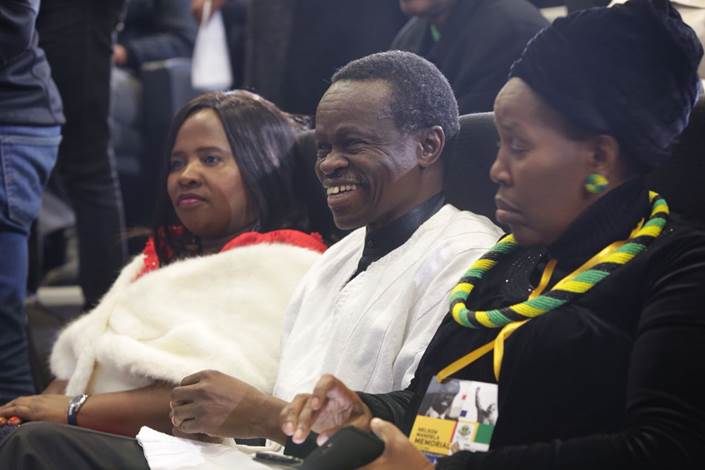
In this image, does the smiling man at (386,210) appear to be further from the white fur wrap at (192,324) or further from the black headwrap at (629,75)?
the black headwrap at (629,75)

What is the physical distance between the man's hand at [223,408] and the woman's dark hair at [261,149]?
2.43 ft

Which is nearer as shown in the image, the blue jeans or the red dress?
the red dress

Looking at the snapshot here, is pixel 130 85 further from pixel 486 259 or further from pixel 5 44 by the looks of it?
pixel 486 259

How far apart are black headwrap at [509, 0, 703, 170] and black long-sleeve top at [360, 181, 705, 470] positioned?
3.2 inches

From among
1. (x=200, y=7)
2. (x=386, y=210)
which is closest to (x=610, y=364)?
(x=386, y=210)

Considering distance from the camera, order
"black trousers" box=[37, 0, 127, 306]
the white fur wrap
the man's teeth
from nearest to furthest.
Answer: the man's teeth → the white fur wrap → "black trousers" box=[37, 0, 127, 306]

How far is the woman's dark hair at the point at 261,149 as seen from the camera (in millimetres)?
2396

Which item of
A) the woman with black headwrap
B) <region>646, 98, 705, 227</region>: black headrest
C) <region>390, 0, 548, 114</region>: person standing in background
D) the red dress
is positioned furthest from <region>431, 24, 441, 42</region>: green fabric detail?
the woman with black headwrap

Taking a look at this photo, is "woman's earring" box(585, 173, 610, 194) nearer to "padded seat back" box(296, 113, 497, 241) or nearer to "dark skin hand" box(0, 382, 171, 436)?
"padded seat back" box(296, 113, 497, 241)

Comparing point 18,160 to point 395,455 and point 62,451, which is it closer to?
point 62,451

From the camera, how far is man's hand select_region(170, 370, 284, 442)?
167 cm

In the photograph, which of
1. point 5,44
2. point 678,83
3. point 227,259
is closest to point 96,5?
point 5,44

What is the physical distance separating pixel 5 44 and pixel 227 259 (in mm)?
758

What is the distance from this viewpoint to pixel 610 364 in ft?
4.17
